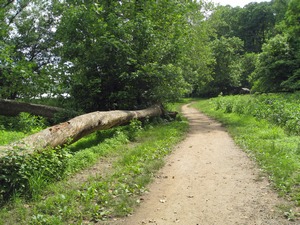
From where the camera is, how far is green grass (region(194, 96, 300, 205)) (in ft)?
17.6

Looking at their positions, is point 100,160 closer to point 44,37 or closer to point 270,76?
point 44,37

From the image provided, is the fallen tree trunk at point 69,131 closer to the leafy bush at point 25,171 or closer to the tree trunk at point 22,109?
the leafy bush at point 25,171

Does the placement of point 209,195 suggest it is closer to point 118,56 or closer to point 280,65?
point 118,56

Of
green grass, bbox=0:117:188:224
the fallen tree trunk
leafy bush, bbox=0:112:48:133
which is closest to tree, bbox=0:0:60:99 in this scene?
leafy bush, bbox=0:112:48:133

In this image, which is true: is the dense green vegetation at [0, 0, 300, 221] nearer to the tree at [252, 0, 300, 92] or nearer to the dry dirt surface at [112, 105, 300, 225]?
the tree at [252, 0, 300, 92]

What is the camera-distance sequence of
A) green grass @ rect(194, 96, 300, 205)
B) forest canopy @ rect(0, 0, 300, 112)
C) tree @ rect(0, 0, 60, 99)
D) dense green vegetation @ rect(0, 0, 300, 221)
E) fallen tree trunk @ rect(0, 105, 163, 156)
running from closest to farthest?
dense green vegetation @ rect(0, 0, 300, 221), green grass @ rect(194, 96, 300, 205), fallen tree trunk @ rect(0, 105, 163, 156), forest canopy @ rect(0, 0, 300, 112), tree @ rect(0, 0, 60, 99)

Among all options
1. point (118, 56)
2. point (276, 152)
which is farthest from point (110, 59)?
point (276, 152)

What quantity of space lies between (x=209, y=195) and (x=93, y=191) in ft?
6.97

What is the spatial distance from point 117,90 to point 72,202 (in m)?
9.93

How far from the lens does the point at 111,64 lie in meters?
13.9

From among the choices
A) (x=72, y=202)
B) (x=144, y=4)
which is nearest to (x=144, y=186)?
(x=72, y=202)

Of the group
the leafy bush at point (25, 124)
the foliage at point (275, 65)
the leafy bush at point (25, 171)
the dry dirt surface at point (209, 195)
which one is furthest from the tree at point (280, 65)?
the leafy bush at point (25, 171)

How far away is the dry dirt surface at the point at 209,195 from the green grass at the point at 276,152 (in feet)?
0.79

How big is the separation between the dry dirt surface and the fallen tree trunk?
2404 mm
